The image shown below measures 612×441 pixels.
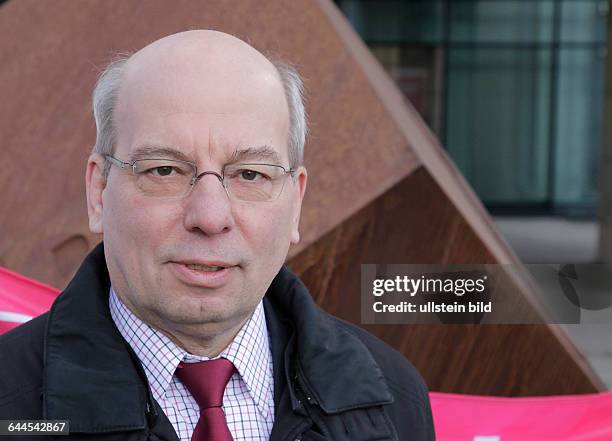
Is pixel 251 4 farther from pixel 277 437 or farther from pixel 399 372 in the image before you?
pixel 277 437

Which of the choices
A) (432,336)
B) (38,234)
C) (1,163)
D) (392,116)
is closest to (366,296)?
(432,336)

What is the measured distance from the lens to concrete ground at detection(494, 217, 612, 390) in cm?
802


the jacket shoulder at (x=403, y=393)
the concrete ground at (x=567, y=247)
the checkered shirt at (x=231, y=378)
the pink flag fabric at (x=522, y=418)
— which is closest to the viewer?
the checkered shirt at (x=231, y=378)

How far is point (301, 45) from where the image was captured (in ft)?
12.4

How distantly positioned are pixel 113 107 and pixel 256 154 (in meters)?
0.28

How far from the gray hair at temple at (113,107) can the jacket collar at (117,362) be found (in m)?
0.25

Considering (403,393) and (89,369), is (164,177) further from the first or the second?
(403,393)

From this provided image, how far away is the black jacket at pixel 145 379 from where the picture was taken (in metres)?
1.69

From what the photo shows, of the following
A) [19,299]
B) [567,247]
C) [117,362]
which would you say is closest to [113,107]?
[117,362]

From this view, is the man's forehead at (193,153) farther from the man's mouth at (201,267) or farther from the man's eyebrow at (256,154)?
the man's mouth at (201,267)

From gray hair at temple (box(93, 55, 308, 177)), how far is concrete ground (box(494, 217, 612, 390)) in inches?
214

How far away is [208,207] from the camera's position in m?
1.68

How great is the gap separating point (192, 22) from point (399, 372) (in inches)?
85.9

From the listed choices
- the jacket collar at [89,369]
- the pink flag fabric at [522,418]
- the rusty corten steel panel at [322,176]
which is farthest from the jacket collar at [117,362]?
the rusty corten steel panel at [322,176]
